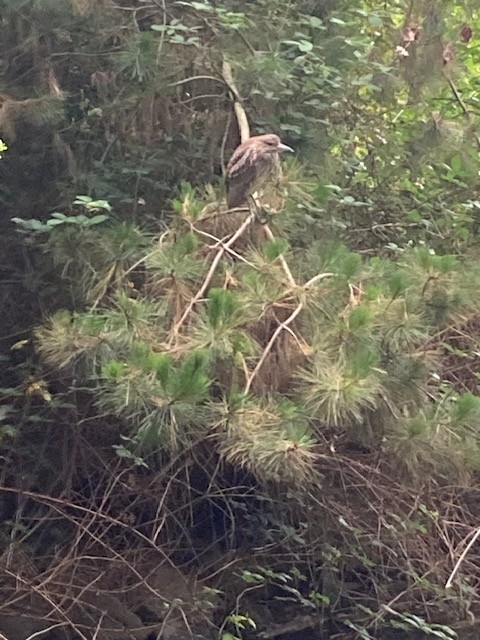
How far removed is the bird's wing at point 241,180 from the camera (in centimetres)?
269

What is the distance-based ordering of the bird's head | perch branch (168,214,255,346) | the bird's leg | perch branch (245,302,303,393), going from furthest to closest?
the bird's head, the bird's leg, perch branch (168,214,255,346), perch branch (245,302,303,393)

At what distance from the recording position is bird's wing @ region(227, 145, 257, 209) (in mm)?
2686

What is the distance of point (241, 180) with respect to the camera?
2.70 meters

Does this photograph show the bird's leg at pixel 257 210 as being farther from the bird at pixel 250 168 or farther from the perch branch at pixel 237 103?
the perch branch at pixel 237 103

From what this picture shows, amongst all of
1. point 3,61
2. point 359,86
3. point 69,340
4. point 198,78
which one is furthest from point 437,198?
point 69,340

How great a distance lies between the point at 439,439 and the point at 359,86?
190 cm

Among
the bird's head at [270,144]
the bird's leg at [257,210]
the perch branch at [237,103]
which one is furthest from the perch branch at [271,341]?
the perch branch at [237,103]

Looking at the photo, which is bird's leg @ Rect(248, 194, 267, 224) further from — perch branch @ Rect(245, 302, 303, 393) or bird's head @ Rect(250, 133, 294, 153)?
perch branch @ Rect(245, 302, 303, 393)

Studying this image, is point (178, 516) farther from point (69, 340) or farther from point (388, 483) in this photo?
point (69, 340)

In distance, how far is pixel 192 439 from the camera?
7.80ft

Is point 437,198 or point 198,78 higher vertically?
point 198,78

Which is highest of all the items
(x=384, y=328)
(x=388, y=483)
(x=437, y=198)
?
(x=384, y=328)

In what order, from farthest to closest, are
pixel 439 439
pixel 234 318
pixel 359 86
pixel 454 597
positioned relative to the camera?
1. pixel 359 86
2. pixel 454 597
3. pixel 439 439
4. pixel 234 318

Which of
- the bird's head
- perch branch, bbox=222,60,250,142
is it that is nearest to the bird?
the bird's head
